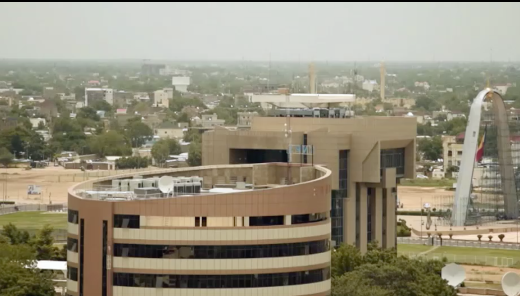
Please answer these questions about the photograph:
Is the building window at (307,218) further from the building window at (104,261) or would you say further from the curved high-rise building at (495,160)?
the curved high-rise building at (495,160)

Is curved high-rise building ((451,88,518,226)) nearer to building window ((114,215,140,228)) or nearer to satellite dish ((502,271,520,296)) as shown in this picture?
satellite dish ((502,271,520,296))

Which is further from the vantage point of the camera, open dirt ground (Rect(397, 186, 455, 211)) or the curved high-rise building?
open dirt ground (Rect(397, 186, 455, 211))

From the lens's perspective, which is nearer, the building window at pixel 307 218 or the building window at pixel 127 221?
the building window at pixel 127 221

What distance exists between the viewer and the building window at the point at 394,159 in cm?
10669

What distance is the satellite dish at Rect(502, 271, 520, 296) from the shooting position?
8769 centimetres

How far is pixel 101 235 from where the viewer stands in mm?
64812

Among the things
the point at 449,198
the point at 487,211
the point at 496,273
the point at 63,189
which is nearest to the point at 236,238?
the point at 496,273

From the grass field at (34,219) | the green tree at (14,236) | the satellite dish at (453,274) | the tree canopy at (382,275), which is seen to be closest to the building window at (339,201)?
the tree canopy at (382,275)

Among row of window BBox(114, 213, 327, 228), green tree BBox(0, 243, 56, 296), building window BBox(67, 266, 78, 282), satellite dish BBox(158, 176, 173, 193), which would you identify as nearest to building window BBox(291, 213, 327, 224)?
row of window BBox(114, 213, 327, 228)

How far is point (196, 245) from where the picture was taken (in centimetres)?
6397

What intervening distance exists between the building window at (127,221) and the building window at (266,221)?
14.4ft

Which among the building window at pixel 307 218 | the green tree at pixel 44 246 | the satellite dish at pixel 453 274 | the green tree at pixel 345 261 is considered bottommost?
the green tree at pixel 44 246

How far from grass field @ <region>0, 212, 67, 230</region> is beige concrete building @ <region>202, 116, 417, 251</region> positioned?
40136 mm

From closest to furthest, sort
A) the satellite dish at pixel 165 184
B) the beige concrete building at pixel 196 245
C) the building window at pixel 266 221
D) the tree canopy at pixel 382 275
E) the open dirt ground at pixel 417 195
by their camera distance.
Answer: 1. the beige concrete building at pixel 196 245
2. the building window at pixel 266 221
3. the satellite dish at pixel 165 184
4. the tree canopy at pixel 382 275
5. the open dirt ground at pixel 417 195
